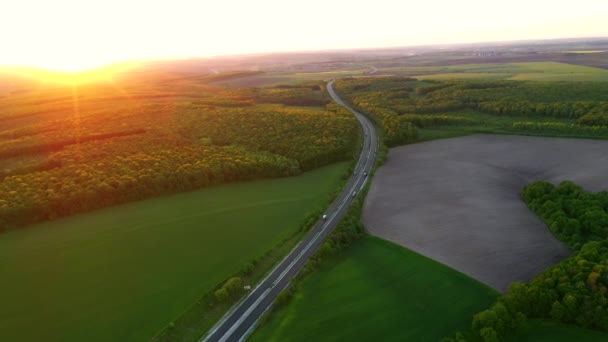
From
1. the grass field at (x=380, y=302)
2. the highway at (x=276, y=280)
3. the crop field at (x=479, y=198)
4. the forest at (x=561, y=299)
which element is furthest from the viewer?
the crop field at (x=479, y=198)

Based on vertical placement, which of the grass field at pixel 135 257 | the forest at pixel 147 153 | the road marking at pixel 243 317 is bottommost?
the road marking at pixel 243 317

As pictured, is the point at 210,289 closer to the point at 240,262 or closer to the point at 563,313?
the point at 240,262

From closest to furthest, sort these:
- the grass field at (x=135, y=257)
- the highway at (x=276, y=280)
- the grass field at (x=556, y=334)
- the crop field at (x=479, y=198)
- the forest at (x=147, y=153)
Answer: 1. the grass field at (x=556, y=334)
2. the highway at (x=276, y=280)
3. the grass field at (x=135, y=257)
4. the crop field at (x=479, y=198)
5. the forest at (x=147, y=153)

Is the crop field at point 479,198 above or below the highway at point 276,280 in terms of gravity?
above

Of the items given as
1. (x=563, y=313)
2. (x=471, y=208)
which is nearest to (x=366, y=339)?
(x=563, y=313)

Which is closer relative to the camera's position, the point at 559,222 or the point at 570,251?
the point at 570,251

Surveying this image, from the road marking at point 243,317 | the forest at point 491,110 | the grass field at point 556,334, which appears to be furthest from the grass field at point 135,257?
the forest at point 491,110

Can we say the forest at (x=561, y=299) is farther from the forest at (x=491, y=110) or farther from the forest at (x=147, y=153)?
the forest at (x=491, y=110)

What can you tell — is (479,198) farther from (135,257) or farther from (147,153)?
(147,153)
